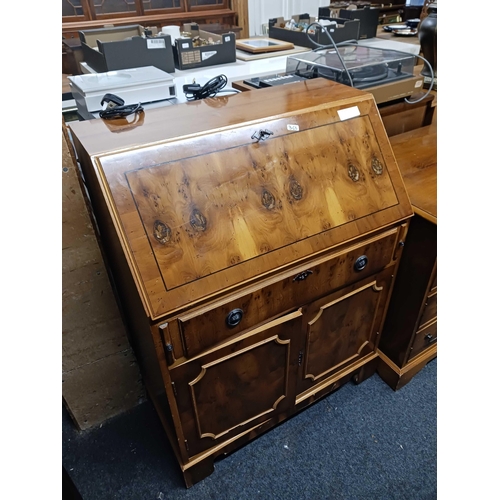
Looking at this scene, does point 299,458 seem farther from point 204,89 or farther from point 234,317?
point 204,89

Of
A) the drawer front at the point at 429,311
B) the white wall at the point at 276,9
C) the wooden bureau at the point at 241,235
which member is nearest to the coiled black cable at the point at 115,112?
the wooden bureau at the point at 241,235

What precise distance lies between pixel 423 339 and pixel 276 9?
2906mm

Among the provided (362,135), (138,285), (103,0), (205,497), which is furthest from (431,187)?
(103,0)

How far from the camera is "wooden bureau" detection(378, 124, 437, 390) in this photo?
114 cm

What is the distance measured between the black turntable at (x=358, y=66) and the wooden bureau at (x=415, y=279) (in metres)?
0.23

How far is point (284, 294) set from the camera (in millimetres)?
953

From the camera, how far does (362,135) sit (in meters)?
1.02

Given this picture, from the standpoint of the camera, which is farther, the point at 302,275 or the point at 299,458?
the point at 299,458

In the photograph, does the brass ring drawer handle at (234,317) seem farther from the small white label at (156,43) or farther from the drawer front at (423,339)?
the small white label at (156,43)

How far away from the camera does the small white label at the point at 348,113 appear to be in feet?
3.29

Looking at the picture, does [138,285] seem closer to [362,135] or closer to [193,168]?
[193,168]

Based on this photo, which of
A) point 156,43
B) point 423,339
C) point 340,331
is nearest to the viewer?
point 340,331

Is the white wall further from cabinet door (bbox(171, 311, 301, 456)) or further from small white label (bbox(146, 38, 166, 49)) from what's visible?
cabinet door (bbox(171, 311, 301, 456))

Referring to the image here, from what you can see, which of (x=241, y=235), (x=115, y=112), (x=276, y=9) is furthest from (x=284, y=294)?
(x=276, y=9)
